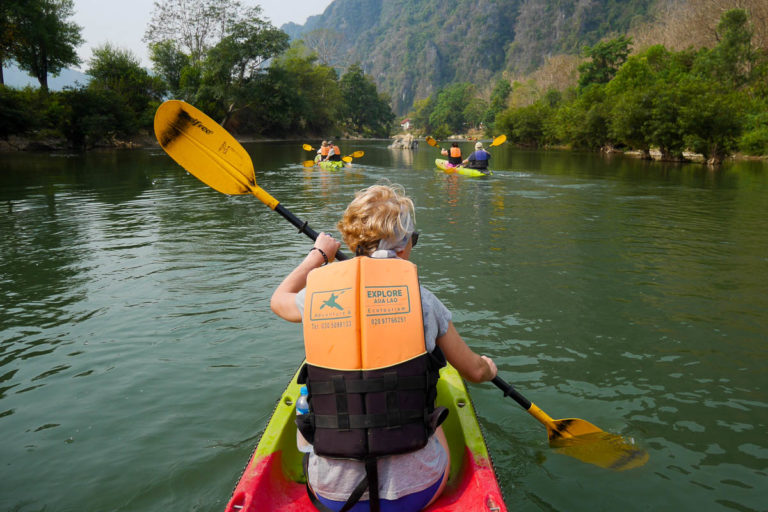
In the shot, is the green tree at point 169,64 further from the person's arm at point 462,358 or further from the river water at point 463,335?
the person's arm at point 462,358

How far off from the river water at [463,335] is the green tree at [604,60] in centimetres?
4676

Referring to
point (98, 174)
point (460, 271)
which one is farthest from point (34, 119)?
point (460, 271)

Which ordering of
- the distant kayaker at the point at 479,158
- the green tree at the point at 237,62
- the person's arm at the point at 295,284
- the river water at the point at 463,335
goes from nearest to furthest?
the person's arm at the point at 295,284, the river water at the point at 463,335, the distant kayaker at the point at 479,158, the green tree at the point at 237,62

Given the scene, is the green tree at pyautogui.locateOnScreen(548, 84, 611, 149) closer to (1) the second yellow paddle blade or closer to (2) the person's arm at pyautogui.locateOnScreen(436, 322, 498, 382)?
(1) the second yellow paddle blade

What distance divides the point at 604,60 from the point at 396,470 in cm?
5937

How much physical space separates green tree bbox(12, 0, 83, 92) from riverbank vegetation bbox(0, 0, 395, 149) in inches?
3.4

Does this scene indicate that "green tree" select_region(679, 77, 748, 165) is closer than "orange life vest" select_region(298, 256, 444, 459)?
No

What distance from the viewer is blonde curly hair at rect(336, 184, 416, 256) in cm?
213

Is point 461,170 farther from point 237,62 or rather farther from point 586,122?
point 237,62

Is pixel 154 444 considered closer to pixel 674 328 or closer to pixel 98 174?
pixel 674 328

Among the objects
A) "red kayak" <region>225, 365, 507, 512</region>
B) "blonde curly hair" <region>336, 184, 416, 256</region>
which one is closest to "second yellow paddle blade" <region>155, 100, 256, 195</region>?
"red kayak" <region>225, 365, 507, 512</region>

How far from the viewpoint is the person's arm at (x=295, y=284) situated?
2252mm

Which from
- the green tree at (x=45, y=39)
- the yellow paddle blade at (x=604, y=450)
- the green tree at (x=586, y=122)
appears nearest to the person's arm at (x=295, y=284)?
the yellow paddle blade at (x=604, y=450)

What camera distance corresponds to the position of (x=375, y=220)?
2133mm
